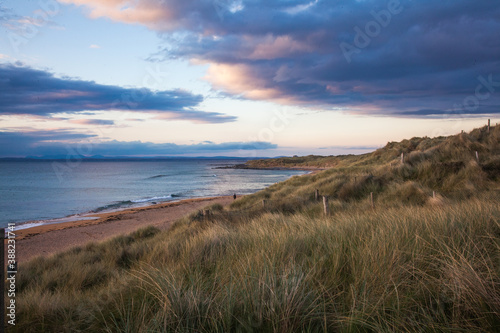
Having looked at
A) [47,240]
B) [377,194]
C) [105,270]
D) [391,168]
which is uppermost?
[391,168]

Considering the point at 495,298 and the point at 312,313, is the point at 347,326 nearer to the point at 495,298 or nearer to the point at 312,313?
the point at 312,313

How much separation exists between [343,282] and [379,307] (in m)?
0.55

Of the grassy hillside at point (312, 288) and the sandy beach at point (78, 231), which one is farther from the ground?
the grassy hillside at point (312, 288)

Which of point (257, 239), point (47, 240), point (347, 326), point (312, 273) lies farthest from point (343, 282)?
point (47, 240)

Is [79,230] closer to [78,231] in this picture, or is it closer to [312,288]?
[78,231]

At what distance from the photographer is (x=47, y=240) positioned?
15.9m

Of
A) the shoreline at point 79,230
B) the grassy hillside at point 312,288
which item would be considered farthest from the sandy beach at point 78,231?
the grassy hillside at point 312,288

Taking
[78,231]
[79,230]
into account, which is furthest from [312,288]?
[79,230]

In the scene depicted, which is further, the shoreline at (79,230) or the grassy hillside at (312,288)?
the shoreline at (79,230)

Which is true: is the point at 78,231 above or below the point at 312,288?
below

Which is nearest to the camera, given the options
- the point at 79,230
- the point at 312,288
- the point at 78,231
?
the point at 312,288

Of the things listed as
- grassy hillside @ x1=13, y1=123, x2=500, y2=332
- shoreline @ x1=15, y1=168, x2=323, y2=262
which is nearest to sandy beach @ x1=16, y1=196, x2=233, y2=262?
shoreline @ x1=15, y1=168, x2=323, y2=262

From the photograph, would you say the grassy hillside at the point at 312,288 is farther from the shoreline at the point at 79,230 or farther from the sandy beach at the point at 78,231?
the sandy beach at the point at 78,231

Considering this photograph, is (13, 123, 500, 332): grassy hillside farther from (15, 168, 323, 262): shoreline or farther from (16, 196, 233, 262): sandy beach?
(16, 196, 233, 262): sandy beach
